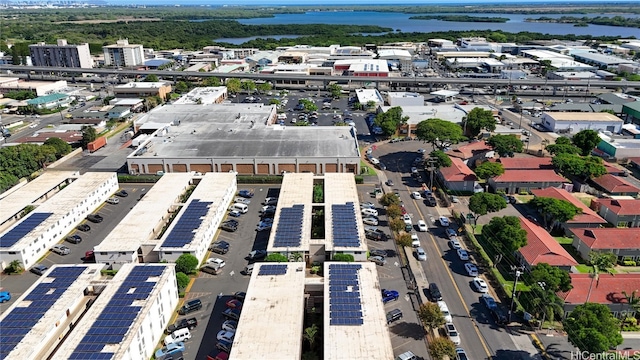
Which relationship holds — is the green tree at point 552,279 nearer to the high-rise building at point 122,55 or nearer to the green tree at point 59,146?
the green tree at point 59,146

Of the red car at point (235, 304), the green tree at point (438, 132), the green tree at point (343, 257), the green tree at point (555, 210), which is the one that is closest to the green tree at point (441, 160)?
the green tree at point (438, 132)

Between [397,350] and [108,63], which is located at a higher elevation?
[108,63]

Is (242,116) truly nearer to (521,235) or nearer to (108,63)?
(521,235)

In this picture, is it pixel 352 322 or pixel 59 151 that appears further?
pixel 59 151

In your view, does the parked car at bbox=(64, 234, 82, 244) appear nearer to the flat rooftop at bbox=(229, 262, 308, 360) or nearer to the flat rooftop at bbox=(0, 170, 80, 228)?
the flat rooftop at bbox=(0, 170, 80, 228)

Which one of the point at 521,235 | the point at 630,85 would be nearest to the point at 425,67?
the point at 630,85

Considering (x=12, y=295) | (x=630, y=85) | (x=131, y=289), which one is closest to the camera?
(x=131, y=289)

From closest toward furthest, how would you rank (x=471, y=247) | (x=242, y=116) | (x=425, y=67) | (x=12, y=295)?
(x=12, y=295)
(x=471, y=247)
(x=242, y=116)
(x=425, y=67)

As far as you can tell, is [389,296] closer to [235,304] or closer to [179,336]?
[235,304]
